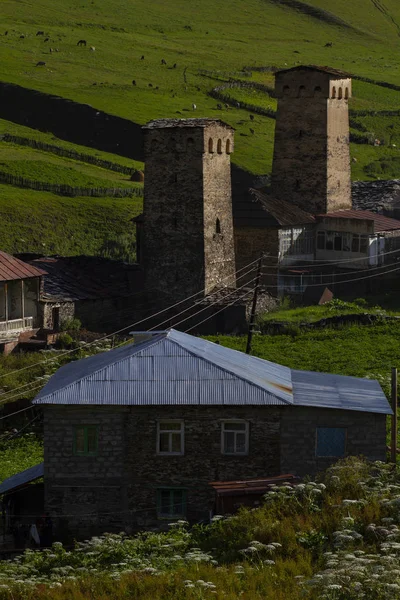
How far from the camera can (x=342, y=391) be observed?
3400 cm

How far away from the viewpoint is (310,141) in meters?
65.1

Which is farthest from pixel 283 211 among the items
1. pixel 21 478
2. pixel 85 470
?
pixel 85 470

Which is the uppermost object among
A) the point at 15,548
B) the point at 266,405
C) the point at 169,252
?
the point at 169,252

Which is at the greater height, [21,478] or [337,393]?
[337,393]

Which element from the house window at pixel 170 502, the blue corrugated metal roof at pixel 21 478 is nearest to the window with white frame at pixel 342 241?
the blue corrugated metal roof at pixel 21 478

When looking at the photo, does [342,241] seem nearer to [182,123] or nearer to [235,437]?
[182,123]

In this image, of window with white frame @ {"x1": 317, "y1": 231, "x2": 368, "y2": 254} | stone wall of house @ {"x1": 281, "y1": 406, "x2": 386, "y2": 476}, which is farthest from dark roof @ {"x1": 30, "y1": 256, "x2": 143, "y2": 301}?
stone wall of house @ {"x1": 281, "y1": 406, "x2": 386, "y2": 476}

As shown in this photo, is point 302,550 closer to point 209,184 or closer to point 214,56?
point 209,184

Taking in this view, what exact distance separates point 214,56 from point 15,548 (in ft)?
321

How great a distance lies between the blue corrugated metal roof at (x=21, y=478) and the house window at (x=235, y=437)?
404 cm

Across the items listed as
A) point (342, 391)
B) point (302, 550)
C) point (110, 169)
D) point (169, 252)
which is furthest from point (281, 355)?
point (110, 169)

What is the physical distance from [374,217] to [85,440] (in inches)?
1341

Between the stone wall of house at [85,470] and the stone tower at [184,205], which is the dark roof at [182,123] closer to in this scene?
the stone tower at [184,205]

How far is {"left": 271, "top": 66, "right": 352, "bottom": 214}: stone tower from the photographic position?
64750 mm
